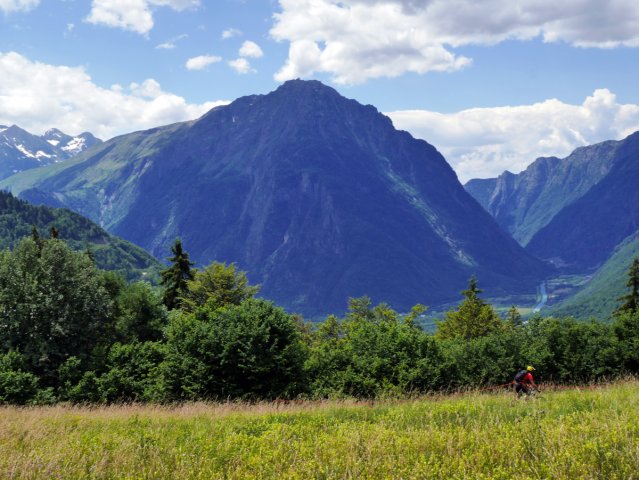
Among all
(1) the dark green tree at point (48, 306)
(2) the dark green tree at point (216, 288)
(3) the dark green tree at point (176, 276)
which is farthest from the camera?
(3) the dark green tree at point (176, 276)

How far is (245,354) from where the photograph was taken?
2183 centimetres

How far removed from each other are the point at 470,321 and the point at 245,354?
5411 cm

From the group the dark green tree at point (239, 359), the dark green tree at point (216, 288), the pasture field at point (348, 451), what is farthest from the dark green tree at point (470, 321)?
the pasture field at point (348, 451)

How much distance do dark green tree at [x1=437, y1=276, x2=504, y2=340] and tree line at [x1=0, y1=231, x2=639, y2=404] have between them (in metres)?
38.9

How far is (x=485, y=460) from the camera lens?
693cm

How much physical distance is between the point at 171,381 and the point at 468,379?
13428 mm

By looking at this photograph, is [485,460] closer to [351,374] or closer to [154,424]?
[154,424]

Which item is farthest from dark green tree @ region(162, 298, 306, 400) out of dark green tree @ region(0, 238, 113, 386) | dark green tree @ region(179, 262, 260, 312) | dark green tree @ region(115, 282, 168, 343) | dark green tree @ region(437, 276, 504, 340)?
dark green tree @ region(437, 276, 504, 340)

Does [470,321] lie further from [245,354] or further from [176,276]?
[245,354]

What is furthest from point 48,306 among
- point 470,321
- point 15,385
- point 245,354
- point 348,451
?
point 470,321

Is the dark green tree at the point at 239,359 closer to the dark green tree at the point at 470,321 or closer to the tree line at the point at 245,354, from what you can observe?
the tree line at the point at 245,354

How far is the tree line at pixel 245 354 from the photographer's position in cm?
2211

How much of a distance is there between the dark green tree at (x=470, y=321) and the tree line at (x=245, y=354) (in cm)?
3886

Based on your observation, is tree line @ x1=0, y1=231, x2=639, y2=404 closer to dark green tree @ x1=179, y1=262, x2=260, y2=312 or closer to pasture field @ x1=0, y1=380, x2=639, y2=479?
pasture field @ x1=0, y1=380, x2=639, y2=479
